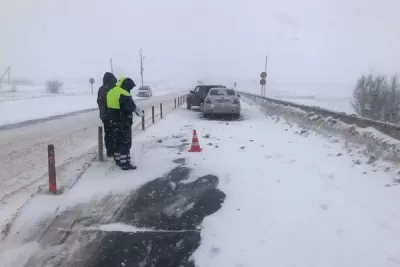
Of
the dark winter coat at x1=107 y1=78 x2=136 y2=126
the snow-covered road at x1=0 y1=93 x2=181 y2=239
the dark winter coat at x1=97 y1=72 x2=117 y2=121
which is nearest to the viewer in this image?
the snow-covered road at x1=0 y1=93 x2=181 y2=239

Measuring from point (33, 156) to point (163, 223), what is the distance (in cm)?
607

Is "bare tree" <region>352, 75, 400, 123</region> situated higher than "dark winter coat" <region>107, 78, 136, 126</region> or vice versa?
"dark winter coat" <region>107, 78, 136, 126</region>

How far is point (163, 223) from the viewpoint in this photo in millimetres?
5086

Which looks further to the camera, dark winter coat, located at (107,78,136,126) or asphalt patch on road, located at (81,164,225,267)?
dark winter coat, located at (107,78,136,126)

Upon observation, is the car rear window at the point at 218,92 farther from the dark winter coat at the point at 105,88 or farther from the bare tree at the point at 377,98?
the bare tree at the point at 377,98

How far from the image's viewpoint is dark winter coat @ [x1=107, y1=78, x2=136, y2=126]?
25.4 ft

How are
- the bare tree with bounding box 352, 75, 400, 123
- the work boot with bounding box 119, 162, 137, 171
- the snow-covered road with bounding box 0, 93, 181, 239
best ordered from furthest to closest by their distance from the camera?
the bare tree with bounding box 352, 75, 400, 123
the work boot with bounding box 119, 162, 137, 171
the snow-covered road with bounding box 0, 93, 181, 239

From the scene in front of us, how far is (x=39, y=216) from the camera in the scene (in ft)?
17.3

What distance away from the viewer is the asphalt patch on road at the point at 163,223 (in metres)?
4.08

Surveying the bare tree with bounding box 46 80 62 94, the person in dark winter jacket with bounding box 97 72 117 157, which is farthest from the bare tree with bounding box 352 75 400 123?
the bare tree with bounding box 46 80 62 94

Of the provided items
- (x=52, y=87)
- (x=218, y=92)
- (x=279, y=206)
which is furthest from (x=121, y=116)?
(x=52, y=87)

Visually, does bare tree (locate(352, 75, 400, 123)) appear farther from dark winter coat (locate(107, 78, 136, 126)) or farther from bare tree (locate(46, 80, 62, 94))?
bare tree (locate(46, 80, 62, 94))

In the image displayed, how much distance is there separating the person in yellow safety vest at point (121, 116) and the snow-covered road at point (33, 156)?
1.01 metres

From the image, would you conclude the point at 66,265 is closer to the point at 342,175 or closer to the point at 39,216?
the point at 39,216
